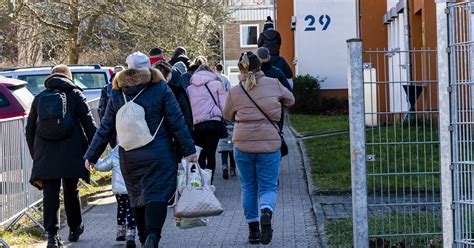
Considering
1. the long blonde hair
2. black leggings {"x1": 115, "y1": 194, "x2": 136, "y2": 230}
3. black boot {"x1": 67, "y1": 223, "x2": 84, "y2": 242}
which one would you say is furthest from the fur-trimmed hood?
black boot {"x1": 67, "y1": 223, "x2": 84, "y2": 242}

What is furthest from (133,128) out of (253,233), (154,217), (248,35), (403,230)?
(248,35)

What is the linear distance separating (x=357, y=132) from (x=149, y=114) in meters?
1.69

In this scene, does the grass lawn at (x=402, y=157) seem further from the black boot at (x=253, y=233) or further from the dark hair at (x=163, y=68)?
the dark hair at (x=163, y=68)

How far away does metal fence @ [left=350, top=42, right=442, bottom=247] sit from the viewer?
7.82m

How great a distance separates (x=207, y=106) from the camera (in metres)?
12.5

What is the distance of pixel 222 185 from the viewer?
44.3ft

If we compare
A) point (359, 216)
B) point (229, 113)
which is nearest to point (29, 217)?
point (229, 113)

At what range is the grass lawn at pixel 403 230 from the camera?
27.1 ft

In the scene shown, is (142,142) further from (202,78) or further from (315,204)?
(202,78)

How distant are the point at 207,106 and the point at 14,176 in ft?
10.0

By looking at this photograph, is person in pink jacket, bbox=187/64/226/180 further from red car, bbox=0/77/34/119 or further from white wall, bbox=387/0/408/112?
red car, bbox=0/77/34/119

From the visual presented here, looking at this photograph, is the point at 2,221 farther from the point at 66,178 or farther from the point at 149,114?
the point at 149,114

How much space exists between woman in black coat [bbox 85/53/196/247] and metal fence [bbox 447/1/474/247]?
92.6 inches

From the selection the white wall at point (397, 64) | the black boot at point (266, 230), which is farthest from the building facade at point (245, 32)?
the black boot at point (266, 230)
